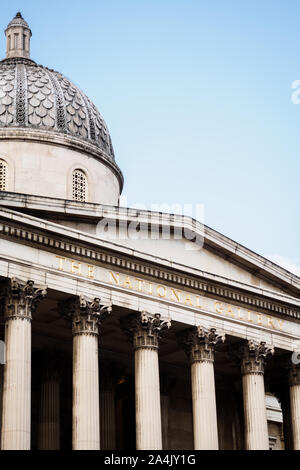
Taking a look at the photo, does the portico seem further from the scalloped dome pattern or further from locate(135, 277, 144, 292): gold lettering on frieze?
the scalloped dome pattern

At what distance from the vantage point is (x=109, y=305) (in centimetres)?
3753

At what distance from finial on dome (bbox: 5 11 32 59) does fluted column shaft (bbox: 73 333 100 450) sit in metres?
19.1

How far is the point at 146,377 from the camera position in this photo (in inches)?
1506

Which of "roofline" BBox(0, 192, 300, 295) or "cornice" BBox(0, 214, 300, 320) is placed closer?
"cornice" BBox(0, 214, 300, 320)

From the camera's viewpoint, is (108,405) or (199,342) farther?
(108,405)

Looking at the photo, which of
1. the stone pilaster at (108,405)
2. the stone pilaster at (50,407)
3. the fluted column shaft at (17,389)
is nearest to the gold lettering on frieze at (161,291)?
the stone pilaster at (50,407)

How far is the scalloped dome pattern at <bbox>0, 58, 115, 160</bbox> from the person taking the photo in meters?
45.8

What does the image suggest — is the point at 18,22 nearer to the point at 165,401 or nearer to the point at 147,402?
the point at 165,401

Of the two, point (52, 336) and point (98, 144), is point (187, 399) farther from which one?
point (98, 144)

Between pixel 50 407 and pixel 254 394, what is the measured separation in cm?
875

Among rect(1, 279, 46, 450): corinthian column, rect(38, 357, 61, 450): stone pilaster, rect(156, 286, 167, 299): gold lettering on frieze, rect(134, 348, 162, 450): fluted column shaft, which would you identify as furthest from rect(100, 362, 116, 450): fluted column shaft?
rect(1, 279, 46, 450): corinthian column

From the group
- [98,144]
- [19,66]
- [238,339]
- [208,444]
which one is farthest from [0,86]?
[208,444]

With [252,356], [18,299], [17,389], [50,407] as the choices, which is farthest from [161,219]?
[17,389]

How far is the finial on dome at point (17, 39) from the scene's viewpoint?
50.2 m
